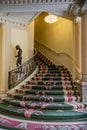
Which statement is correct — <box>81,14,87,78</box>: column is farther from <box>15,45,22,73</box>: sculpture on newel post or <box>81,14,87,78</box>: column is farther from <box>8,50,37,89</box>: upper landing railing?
<box>15,45,22,73</box>: sculpture on newel post

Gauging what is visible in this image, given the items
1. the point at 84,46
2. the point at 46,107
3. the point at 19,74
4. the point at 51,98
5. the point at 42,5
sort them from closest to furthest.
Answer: the point at 46,107
the point at 51,98
the point at 84,46
the point at 42,5
the point at 19,74

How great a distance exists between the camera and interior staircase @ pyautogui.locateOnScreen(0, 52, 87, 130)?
13.6ft

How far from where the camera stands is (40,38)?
423 inches

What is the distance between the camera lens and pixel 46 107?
507cm

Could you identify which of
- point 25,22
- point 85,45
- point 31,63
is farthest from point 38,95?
point 25,22

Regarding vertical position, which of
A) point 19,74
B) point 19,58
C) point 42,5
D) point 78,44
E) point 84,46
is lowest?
point 19,74

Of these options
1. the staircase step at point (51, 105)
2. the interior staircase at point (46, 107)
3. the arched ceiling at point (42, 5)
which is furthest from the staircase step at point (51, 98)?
the arched ceiling at point (42, 5)

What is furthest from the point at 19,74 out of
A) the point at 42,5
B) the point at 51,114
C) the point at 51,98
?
the point at 51,114

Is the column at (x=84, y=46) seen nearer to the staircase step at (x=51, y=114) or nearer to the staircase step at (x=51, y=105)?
the staircase step at (x=51, y=105)

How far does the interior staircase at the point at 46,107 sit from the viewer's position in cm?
414

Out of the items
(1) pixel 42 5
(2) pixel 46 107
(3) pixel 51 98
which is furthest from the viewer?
(1) pixel 42 5

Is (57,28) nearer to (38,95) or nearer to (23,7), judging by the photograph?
(23,7)

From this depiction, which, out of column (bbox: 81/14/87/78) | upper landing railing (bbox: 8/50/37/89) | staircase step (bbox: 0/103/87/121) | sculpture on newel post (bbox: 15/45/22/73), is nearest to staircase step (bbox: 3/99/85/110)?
staircase step (bbox: 0/103/87/121)

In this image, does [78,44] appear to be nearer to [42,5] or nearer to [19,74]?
[42,5]
